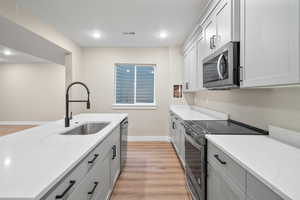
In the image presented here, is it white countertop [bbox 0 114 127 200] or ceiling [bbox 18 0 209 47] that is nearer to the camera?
white countertop [bbox 0 114 127 200]

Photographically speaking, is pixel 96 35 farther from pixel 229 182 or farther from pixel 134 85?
pixel 229 182

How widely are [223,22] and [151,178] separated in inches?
90.3

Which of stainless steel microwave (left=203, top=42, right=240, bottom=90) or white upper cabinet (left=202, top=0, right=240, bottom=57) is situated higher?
white upper cabinet (left=202, top=0, right=240, bottom=57)

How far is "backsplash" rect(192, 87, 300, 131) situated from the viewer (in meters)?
1.39

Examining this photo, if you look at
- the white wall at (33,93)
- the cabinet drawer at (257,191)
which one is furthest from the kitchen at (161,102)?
the white wall at (33,93)

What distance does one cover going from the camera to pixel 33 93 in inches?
282

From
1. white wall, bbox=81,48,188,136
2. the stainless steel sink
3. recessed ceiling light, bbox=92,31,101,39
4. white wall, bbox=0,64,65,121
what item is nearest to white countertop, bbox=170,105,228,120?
white wall, bbox=81,48,188,136

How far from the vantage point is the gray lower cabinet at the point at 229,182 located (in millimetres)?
835

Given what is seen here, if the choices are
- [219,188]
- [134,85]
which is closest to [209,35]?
[219,188]

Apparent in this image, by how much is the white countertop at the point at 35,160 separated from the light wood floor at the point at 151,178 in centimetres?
119

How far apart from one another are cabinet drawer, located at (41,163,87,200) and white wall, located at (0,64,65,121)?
680 centimetres

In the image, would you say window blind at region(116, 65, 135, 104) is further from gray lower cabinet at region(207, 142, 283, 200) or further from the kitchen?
gray lower cabinet at region(207, 142, 283, 200)

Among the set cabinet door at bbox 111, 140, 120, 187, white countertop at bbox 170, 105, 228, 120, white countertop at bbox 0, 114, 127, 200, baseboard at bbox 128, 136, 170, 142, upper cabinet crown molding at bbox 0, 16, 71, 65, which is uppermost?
upper cabinet crown molding at bbox 0, 16, 71, 65

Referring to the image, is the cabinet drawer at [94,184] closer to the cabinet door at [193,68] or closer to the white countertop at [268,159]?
the white countertop at [268,159]
